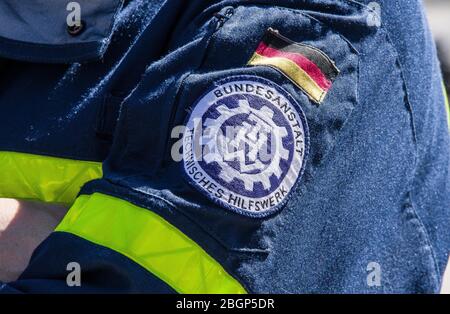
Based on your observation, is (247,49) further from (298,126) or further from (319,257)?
(319,257)

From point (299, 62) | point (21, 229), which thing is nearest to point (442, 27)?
point (299, 62)

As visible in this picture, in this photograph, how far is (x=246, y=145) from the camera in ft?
3.17

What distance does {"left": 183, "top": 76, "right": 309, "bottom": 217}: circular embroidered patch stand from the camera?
96 cm

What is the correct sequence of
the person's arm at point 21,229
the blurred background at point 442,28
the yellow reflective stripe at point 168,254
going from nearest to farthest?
the yellow reflective stripe at point 168,254, the person's arm at point 21,229, the blurred background at point 442,28

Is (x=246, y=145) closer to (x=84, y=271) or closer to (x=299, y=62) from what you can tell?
(x=299, y=62)

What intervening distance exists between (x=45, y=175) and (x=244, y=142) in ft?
1.02

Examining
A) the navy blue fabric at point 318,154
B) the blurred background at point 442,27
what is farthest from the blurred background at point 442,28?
the navy blue fabric at point 318,154

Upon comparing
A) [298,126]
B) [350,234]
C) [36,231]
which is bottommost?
[36,231]

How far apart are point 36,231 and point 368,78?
1.55 ft

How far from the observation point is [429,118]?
114 centimetres

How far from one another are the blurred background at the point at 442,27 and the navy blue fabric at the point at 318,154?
91cm

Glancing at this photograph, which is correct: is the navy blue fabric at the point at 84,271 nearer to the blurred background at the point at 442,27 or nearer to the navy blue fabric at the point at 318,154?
the navy blue fabric at the point at 318,154

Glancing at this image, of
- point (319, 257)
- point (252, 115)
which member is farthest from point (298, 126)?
point (319, 257)

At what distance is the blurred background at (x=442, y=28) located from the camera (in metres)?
2.11
